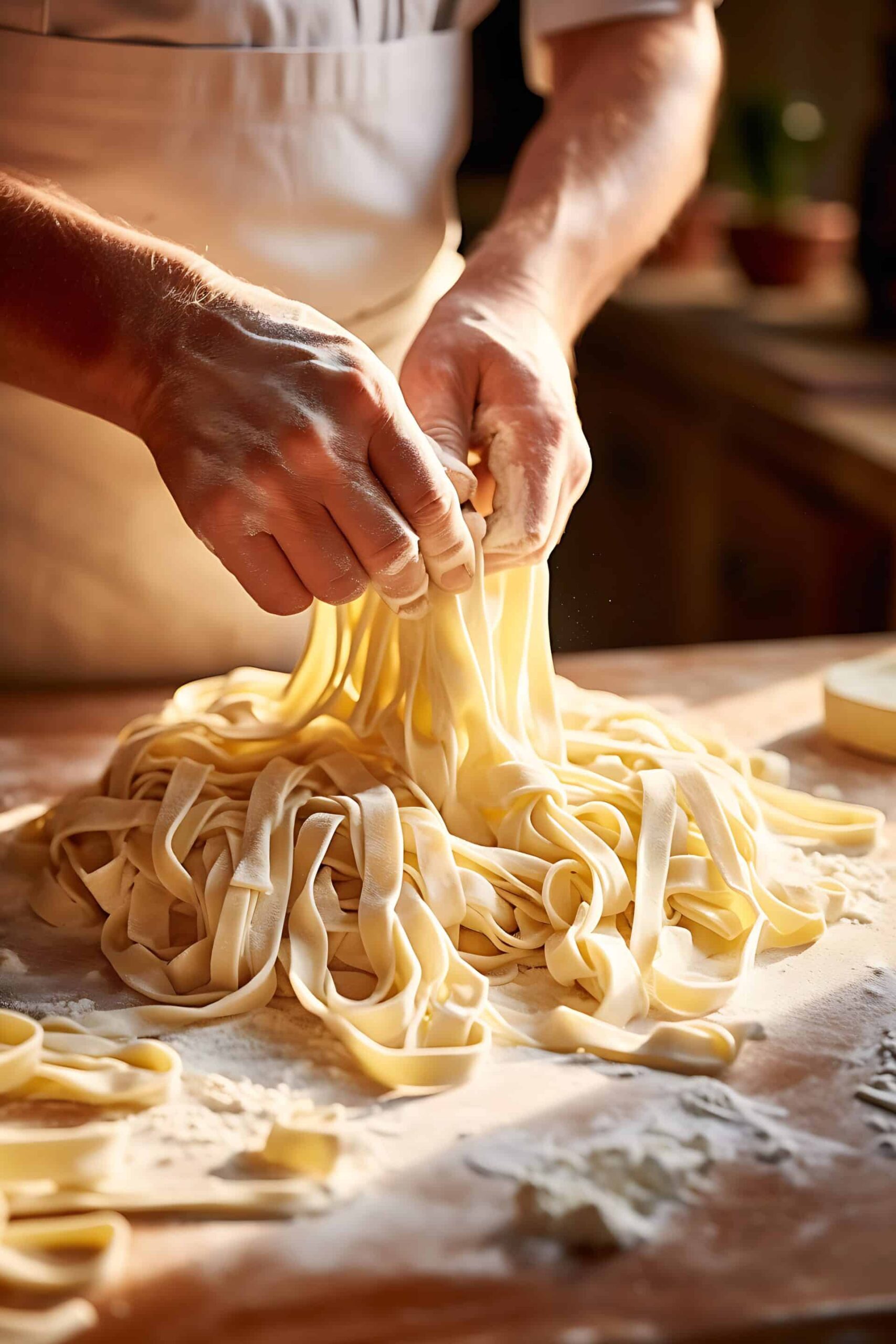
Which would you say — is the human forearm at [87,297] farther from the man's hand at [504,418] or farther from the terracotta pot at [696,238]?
the terracotta pot at [696,238]

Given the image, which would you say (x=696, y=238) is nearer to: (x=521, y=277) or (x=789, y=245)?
(x=789, y=245)

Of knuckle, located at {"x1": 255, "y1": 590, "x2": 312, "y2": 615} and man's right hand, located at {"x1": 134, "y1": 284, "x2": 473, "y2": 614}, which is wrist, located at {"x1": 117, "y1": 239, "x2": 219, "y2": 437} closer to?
man's right hand, located at {"x1": 134, "y1": 284, "x2": 473, "y2": 614}

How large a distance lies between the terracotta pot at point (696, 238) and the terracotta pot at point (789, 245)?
0.52m

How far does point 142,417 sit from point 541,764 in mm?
510

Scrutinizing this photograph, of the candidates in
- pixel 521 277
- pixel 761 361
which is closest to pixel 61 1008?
pixel 521 277

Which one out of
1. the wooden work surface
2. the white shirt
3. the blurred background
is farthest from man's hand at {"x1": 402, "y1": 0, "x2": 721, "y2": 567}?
the wooden work surface

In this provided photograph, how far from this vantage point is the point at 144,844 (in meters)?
1.33

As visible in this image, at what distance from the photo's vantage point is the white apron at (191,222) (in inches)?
62.1

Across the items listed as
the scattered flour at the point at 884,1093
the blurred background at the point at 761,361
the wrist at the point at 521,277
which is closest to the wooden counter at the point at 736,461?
the blurred background at the point at 761,361

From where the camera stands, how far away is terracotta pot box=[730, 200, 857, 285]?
4320 mm

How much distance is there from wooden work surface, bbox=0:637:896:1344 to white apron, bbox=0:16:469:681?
95 centimetres

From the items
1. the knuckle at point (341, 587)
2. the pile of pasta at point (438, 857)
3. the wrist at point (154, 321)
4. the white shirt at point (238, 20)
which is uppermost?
the white shirt at point (238, 20)

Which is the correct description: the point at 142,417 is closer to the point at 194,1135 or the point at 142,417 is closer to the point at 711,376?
the point at 194,1135

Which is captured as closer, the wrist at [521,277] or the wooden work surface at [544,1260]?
the wooden work surface at [544,1260]
